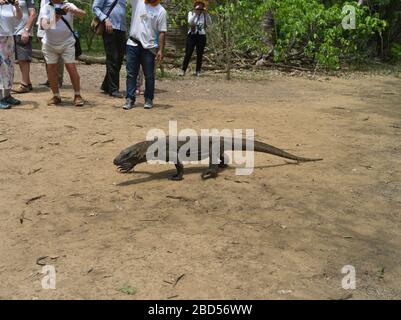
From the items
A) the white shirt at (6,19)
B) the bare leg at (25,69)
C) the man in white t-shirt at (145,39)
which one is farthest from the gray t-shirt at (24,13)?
the man in white t-shirt at (145,39)

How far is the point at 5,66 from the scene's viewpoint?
283 inches

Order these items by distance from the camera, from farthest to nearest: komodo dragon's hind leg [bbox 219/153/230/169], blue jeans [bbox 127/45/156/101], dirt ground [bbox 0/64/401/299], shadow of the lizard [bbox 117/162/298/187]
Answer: blue jeans [bbox 127/45/156/101] → komodo dragon's hind leg [bbox 219/153/230/169] → shadow of the lizard [bbox 117/162/298/187] → dirt ground [bbox 0/64/401/299]

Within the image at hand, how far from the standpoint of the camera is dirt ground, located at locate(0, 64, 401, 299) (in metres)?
3.23

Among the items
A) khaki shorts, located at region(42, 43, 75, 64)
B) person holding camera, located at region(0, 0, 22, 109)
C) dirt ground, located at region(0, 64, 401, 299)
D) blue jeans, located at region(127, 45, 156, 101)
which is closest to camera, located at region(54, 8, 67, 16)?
khaki shorts, located at region(42, 43, 75, 64)

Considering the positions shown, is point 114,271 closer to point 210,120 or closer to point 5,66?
point 210,120

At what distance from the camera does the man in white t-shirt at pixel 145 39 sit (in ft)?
24.7

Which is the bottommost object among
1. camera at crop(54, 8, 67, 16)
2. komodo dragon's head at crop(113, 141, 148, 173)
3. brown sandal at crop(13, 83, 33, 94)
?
komodo dragon's head at crop(113, 141, 148, 173)

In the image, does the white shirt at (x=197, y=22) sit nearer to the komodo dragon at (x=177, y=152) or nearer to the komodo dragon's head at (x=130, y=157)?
the komodo dragon at (x=177, y=152)

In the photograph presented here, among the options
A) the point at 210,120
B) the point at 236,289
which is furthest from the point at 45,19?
the point at 236,289

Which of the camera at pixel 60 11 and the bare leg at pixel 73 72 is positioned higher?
the camera at pixel 60 11

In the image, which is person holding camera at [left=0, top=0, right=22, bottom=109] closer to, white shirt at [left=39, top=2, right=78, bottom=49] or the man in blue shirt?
white shirt at [left=39, top=2, right=78, bottom=49]

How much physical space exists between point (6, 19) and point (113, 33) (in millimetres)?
1780

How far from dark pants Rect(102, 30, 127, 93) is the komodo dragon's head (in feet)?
11.9
